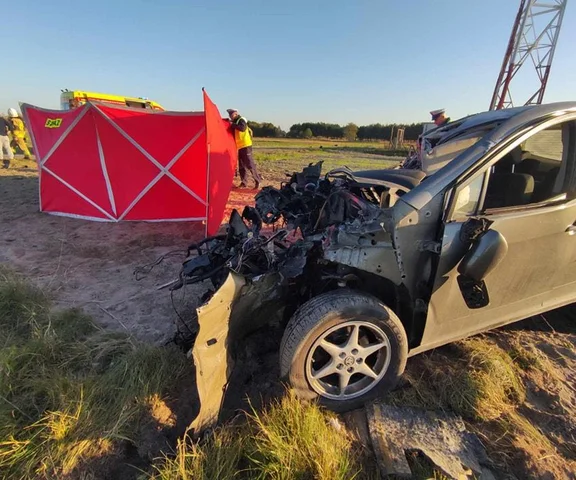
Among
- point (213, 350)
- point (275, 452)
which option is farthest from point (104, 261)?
point (275, 452)

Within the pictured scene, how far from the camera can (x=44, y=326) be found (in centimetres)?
292

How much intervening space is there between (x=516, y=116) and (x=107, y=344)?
347cm

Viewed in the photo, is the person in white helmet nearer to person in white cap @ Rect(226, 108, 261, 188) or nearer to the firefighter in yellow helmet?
the firefighter in yellow helmet

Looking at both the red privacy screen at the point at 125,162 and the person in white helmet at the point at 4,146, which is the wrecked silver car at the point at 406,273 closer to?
the red privacy screen at the point at 125,162

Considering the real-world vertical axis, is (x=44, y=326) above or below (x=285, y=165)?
below

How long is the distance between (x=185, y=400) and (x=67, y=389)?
2.45 ft

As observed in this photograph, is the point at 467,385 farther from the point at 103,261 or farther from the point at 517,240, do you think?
the point at 103,261

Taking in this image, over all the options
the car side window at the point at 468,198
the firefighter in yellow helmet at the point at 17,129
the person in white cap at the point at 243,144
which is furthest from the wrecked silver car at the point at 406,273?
the firefighter in yellow helmet at the point at 17,129

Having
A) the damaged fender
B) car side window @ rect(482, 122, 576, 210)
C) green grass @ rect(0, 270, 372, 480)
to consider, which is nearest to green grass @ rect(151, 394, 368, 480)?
green grass @ rect(0, 270, 372, 480)

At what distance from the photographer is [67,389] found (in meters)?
2.16

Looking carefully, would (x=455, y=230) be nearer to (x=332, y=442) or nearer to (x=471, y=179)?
(x=471, y=179)

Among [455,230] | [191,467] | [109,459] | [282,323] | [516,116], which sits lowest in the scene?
[109,459]

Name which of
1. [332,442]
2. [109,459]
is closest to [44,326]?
[109,459]

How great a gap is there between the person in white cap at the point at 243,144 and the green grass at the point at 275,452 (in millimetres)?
7141
